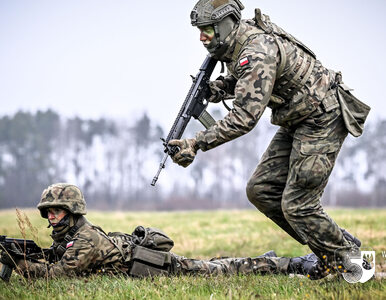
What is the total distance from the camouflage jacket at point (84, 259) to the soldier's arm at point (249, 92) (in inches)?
81.2

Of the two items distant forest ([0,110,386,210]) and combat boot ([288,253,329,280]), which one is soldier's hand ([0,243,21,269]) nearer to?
combat boot ([288,253,329,280])

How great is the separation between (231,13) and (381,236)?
8155 millimetres

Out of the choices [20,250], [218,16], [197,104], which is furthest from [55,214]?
[218,16]

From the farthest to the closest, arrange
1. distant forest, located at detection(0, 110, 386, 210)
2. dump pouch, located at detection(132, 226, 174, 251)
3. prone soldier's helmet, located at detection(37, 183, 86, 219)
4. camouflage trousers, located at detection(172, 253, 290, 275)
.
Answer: distant forest, located at detection(0, 110, 386, 210)
camouflage trousers, located at detection(172, 253, 290, 275)
dump pouch, located at detection(132, 226, 174, 251)
prone soldier's helmet, located at detection(37, 183, 86, 219)

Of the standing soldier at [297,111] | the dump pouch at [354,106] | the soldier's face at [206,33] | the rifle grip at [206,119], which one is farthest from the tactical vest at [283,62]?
the rifle grip at [206,119]

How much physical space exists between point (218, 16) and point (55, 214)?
3.11 m

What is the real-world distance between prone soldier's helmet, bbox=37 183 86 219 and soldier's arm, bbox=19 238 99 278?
425mm

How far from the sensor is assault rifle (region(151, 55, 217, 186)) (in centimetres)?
677

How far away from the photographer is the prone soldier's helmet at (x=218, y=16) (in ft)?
20.3

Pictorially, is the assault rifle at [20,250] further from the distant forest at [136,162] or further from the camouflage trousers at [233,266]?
the distant forest at [136,162]

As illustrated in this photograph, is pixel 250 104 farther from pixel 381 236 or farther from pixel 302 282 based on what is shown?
pixel 381 236

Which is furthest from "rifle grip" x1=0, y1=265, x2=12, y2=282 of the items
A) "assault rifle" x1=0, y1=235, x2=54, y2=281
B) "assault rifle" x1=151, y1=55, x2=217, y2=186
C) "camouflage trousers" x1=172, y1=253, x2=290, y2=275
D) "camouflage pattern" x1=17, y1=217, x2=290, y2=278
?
"assault rifle" x1=151, y1=55, x2=217, y2=186

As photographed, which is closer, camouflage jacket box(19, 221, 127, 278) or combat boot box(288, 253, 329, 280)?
combat boot box(288, 253, 329, 280)

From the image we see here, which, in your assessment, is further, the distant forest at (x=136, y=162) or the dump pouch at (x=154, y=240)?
the distant forest at (x=136, y=162)
